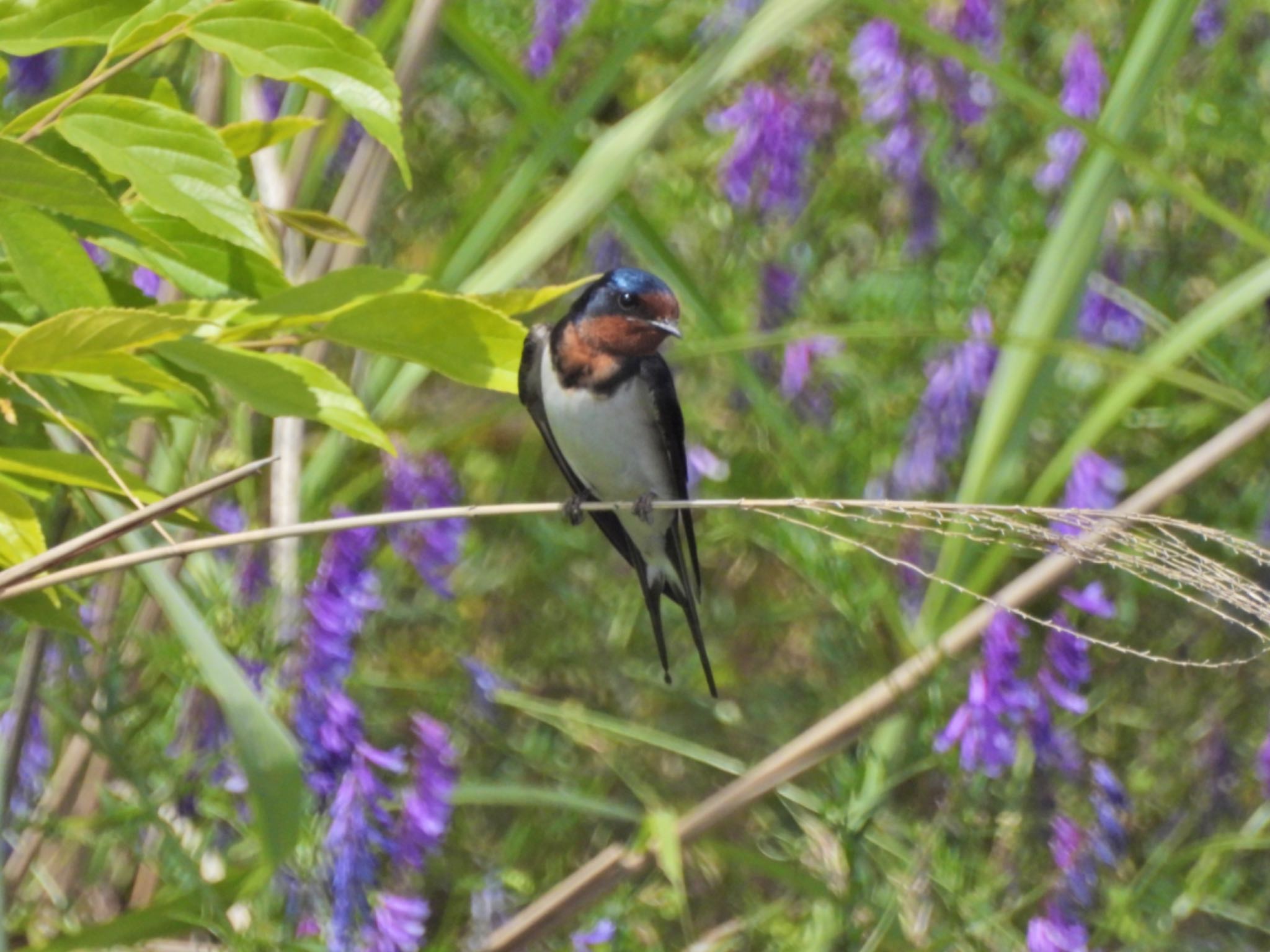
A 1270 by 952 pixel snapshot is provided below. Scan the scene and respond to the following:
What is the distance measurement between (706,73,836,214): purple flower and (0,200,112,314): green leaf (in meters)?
1.62

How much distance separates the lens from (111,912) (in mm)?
1804

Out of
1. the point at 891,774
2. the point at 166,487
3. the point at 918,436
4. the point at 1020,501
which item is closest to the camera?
the point at 166,487

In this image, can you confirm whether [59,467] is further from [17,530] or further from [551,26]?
[551,26]

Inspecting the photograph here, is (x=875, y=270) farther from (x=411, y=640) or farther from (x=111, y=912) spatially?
(x=111, y=912)

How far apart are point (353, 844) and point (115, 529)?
0.82 metres

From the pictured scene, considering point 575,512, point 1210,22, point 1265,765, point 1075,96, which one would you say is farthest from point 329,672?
point 1210,22

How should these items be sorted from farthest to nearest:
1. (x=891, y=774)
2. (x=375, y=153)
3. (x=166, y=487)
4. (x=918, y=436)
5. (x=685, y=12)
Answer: (x=685, y=12) → (x=918, y=436) → (x=891, y=774) → (x=375, y=153) → (x=166, y=487)

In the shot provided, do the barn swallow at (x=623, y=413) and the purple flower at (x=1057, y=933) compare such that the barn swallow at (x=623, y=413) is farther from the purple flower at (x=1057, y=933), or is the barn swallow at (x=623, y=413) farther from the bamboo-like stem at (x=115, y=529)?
the bamboo-like stem at (x=115, y=529)

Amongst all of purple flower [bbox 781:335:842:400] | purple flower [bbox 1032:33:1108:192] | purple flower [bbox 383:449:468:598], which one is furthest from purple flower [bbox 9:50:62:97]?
purple flower [bbox 1032:33:1108:192]

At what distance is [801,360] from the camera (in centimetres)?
232

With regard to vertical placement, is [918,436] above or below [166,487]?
below

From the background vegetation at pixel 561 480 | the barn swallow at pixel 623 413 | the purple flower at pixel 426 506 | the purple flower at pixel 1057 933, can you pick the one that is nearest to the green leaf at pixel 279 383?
the background vegetation at pixel 561 480

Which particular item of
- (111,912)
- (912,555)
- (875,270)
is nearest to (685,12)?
(875,270)

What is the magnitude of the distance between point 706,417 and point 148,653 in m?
1.06
